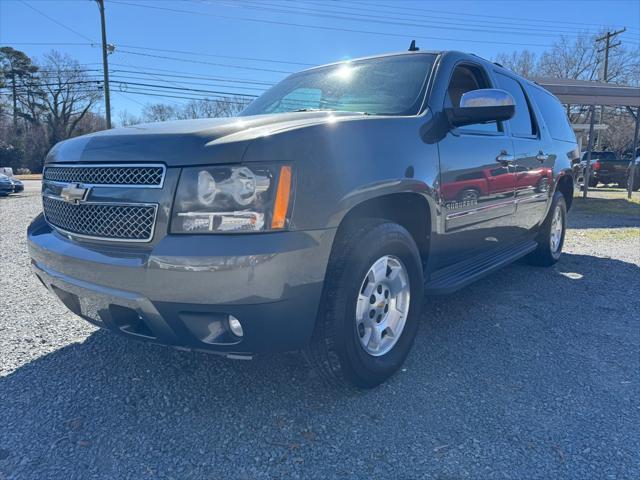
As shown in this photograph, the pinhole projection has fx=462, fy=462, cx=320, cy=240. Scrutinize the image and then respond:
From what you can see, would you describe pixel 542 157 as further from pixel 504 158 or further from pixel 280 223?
pixel 280 223

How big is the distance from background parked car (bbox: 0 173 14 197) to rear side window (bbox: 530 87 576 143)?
661 inches

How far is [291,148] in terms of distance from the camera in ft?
6.66

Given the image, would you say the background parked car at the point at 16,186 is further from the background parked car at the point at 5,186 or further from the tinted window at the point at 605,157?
the tinted window at the point at 605,157

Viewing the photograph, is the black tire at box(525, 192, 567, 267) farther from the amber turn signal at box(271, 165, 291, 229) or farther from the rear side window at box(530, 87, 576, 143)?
the amber turn signal at box(271, 165, 291, 229)

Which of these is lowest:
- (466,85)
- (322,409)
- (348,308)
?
(322,409)

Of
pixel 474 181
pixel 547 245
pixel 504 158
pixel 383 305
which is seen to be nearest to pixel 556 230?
pixel 547 245

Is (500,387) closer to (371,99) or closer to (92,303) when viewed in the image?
(371,99)

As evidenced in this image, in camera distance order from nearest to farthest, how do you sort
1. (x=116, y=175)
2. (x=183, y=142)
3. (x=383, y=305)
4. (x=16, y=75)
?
1. (x=183, y=142)
2. (x=116, y=175)
3. (x=383, y=305)
4. (x=16, y=75)

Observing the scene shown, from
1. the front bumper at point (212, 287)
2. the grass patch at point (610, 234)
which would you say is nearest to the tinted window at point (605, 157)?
the grass patch at point (610, 234)

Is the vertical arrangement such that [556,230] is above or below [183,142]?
below

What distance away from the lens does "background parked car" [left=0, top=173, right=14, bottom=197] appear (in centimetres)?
1565

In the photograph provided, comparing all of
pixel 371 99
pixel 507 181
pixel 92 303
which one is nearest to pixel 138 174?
pixel 92 303

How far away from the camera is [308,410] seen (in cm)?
239

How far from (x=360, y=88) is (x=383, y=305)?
1591mm
